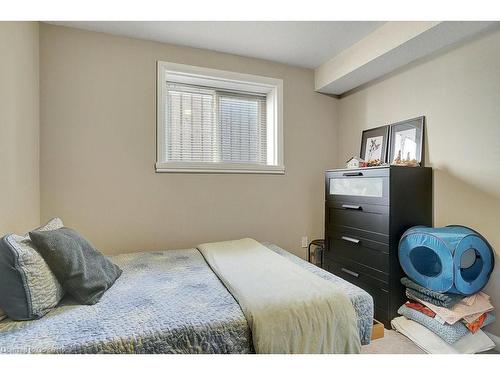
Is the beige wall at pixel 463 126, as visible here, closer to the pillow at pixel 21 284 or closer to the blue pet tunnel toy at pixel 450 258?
the blue pet tunnel toy at pixel 450 258

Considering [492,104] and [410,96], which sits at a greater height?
[410,96]

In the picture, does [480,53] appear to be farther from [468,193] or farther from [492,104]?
[468,193]

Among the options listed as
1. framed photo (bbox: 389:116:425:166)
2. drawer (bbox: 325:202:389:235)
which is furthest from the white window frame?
framed photo (bbox: 389:116:425:166)

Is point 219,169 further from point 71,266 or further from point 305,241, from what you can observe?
point 71,266

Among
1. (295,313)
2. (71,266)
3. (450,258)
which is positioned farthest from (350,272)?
(71,266)

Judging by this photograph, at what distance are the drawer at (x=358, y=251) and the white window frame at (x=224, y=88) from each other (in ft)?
3.09

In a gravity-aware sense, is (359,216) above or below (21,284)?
above

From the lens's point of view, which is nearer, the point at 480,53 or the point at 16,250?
the point at 16,250

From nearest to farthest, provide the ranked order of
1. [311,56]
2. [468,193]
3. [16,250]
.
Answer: [16,250]
[468,193]
[311,56]

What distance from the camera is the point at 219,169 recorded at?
107 inches

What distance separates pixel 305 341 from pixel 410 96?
2283mm

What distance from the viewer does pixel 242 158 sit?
9.89 feet

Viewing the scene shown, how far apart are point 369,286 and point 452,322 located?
2.02ft
